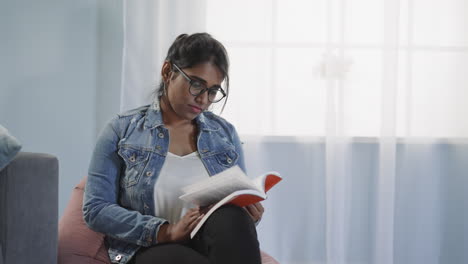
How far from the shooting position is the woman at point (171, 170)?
3.85ft

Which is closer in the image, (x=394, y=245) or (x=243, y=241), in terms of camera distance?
(x=243, y=241)

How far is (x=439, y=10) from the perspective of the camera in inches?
96.2

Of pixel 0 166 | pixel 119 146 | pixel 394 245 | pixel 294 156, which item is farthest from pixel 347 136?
pixel 0 166

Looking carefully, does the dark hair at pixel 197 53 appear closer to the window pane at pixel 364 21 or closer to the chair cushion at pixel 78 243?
the chair cushion at pixel 78 243

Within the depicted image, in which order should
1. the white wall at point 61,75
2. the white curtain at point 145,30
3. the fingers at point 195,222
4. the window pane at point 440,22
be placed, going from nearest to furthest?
the fingers at point 195,222 < the white wall at point 61,75 < the white curtain at point 145,30 < the window pane at point 440,22

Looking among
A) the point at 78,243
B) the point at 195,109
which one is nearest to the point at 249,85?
the point at 195,109

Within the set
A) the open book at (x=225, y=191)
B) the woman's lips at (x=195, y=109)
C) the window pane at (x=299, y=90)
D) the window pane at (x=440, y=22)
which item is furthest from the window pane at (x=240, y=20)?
the open book at (x=225, y=191)

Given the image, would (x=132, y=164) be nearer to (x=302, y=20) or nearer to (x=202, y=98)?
(x=202, y=98)

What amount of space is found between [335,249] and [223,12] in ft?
4.09

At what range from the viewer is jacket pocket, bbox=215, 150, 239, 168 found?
149 centimetres

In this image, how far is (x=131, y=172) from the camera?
53.8 inches

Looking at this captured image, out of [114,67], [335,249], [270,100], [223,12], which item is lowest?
[335,249]

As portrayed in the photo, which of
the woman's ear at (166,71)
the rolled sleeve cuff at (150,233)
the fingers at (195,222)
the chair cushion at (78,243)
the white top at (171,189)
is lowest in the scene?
the chair cushion at (78,243)

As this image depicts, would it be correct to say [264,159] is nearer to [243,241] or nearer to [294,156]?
[294,156]
